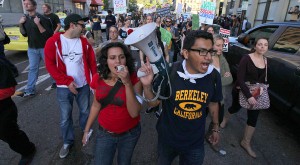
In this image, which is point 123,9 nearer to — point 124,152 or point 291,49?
point 291,49

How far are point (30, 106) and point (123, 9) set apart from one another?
761 cm

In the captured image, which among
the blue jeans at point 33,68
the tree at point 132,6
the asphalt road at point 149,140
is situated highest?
the tree at point 132,6

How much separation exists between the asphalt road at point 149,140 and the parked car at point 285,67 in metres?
0.48

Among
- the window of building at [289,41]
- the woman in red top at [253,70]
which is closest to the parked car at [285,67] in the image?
the window of building at [289,41]

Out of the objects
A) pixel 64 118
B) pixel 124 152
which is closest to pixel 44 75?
pixel 64 118

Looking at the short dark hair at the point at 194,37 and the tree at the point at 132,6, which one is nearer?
the short dark hair at the point at 194,37

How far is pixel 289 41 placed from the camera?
3949 millimetres

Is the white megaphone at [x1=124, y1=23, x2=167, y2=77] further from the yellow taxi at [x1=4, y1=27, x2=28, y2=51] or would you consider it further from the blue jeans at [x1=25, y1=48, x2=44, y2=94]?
the yellow taxi at [x1=4, y1=27, x2=28, y2=51]

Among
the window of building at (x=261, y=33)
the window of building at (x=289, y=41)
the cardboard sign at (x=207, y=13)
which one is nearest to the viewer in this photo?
the window of building at (x=289, y=41)

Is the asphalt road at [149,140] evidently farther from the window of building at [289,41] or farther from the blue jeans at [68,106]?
the window of building at [289,41]

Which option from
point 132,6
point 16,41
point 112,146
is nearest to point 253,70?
point 112,146

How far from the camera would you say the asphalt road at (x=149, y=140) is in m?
2.99

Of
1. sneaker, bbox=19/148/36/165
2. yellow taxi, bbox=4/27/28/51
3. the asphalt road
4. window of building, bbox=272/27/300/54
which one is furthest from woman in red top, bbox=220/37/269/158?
yellow taxi, bbox=4/27/28/51

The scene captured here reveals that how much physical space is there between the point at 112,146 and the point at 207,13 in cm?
606
